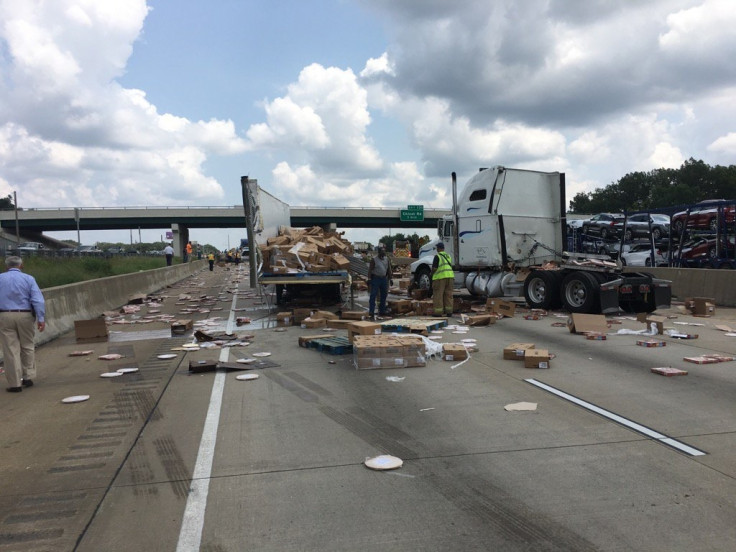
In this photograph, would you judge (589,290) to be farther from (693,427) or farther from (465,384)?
(693,427)

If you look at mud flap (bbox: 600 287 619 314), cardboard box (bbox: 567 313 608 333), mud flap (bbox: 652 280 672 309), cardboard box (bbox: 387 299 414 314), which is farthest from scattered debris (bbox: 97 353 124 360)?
mud flap (bbox: 652 280 672 309)

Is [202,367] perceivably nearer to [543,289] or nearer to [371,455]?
[371,455]

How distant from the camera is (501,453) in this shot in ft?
15.6

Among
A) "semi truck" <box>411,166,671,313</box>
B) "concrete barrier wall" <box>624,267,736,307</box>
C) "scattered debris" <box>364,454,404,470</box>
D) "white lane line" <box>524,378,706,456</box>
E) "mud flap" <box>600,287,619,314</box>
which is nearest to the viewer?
"scattered debris" <box>364,454,404,470</box>

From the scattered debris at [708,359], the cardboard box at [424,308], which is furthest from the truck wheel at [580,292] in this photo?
the scattered debris at [708,359]

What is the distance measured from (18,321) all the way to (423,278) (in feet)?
43.2

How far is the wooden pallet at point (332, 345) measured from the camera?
30.9 feet

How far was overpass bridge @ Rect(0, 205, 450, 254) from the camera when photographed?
3014 inches

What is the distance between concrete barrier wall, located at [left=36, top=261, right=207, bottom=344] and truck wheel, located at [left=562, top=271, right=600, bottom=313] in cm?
1188

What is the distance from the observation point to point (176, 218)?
259 ft

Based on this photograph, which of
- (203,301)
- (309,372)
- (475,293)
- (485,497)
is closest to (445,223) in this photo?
(475,293)

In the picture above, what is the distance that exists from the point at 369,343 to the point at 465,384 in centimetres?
179

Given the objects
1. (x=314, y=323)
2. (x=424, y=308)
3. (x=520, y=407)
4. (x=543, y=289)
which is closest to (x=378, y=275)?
(x=424, y=308)

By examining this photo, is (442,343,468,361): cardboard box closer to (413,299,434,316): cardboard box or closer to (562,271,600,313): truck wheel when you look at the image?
(562,271,600,313): truck wheel
